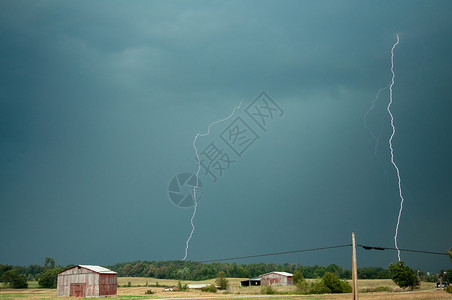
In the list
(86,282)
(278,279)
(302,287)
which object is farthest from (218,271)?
(86,282)

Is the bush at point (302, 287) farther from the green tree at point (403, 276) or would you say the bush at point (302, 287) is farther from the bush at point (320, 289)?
the green tree at point (403, 276)

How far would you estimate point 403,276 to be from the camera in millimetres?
59469

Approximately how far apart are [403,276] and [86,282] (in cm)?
4509

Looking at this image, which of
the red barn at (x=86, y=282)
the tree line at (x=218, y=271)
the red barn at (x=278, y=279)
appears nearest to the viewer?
the red barn at (x=86, y=282)

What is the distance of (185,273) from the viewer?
416ft

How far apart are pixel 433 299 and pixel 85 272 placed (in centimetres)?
4022

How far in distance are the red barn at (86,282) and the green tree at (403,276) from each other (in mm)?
40916

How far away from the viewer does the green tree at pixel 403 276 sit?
59.4m

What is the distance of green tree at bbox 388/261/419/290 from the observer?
59.4 m

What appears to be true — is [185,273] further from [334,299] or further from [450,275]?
[334,299]

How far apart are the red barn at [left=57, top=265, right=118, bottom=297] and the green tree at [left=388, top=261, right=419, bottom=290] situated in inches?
1611

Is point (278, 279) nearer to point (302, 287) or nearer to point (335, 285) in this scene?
point (302, 287)

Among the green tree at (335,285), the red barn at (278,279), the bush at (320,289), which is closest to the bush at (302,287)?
the bush at (320,289)

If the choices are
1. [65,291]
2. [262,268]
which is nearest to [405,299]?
A: [65,291]
